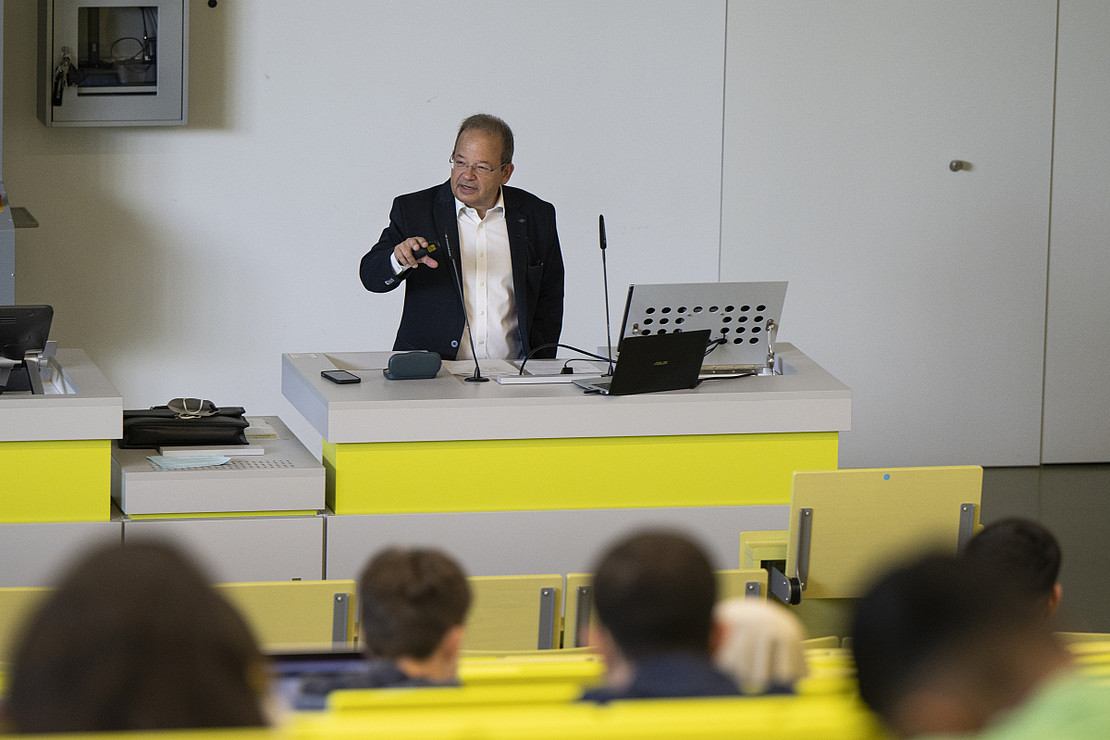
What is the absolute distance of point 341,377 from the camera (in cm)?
368

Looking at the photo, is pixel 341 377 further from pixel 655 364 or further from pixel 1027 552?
pixel 1027 552

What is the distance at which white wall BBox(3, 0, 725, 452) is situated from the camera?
5.71 m

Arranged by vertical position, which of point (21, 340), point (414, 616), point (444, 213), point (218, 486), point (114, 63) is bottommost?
point (218, 486)

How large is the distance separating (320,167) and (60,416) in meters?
2.82

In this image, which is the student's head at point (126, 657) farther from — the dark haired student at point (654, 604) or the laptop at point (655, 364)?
the laptop at point (655, 364)

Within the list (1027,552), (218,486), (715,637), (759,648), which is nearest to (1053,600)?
(1027,552)

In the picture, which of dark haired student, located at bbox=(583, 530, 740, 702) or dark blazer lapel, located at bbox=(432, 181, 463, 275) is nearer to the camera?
dark haired student, located at bbox=(583, 530, 740, 702)

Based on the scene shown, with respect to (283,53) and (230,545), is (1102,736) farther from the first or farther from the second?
(283,53)

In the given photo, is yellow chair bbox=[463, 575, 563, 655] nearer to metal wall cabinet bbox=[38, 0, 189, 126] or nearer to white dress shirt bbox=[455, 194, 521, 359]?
white dress shirt bbox=[455, 194, 521, 359]

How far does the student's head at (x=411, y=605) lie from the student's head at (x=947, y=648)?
733 millimetres

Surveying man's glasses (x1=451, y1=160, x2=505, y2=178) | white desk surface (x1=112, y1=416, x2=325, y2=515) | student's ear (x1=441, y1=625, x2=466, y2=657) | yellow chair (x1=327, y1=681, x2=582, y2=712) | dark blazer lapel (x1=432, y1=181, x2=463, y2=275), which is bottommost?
white desk surface (x1=112, y1=416, x2=325, y2=515)

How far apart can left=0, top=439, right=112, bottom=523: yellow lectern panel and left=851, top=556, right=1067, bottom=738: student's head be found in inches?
99.9

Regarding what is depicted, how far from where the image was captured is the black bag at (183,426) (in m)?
3.56

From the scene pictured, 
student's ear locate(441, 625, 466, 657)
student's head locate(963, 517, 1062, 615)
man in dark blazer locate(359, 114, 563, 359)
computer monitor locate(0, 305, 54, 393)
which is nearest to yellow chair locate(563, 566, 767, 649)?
student's head locate(963, 517, 1062, 615)
